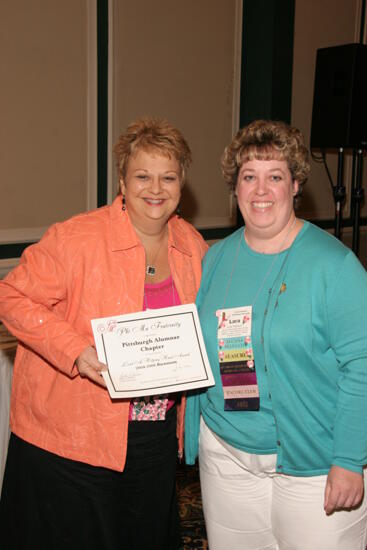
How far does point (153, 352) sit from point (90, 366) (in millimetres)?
193

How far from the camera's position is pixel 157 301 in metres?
2.01

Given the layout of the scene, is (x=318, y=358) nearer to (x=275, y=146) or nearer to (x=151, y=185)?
(x=275, y=146)

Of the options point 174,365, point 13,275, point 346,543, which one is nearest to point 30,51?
point 13,275

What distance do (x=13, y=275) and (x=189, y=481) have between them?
6.43 ft

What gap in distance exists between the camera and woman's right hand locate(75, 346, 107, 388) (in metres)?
1.82

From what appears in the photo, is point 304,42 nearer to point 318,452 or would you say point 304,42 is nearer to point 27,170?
point 27,170

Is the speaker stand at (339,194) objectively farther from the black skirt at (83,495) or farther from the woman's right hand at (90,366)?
the woman's right hand at (90,366)

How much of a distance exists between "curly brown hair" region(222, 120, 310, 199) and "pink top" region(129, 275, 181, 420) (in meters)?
0.47

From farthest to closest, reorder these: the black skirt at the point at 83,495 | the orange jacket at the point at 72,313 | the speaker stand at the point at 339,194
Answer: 1. the speaker stand at the point at 339,194
2. the black skirt at the point at 83,495
3. the orange jacket at the point at 72,313

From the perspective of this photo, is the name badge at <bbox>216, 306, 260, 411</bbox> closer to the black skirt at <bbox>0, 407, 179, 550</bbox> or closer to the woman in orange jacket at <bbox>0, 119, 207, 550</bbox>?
the woman in orange jacket at <bbox>0, 119, 207, 550</bbox>

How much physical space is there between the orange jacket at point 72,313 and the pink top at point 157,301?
0.06 metres

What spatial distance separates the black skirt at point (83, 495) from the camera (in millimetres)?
2006

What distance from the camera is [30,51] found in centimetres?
369

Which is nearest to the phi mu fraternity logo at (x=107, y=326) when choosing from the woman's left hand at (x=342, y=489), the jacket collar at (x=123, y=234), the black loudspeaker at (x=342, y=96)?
the jacket collar at (x=123, y=234)
